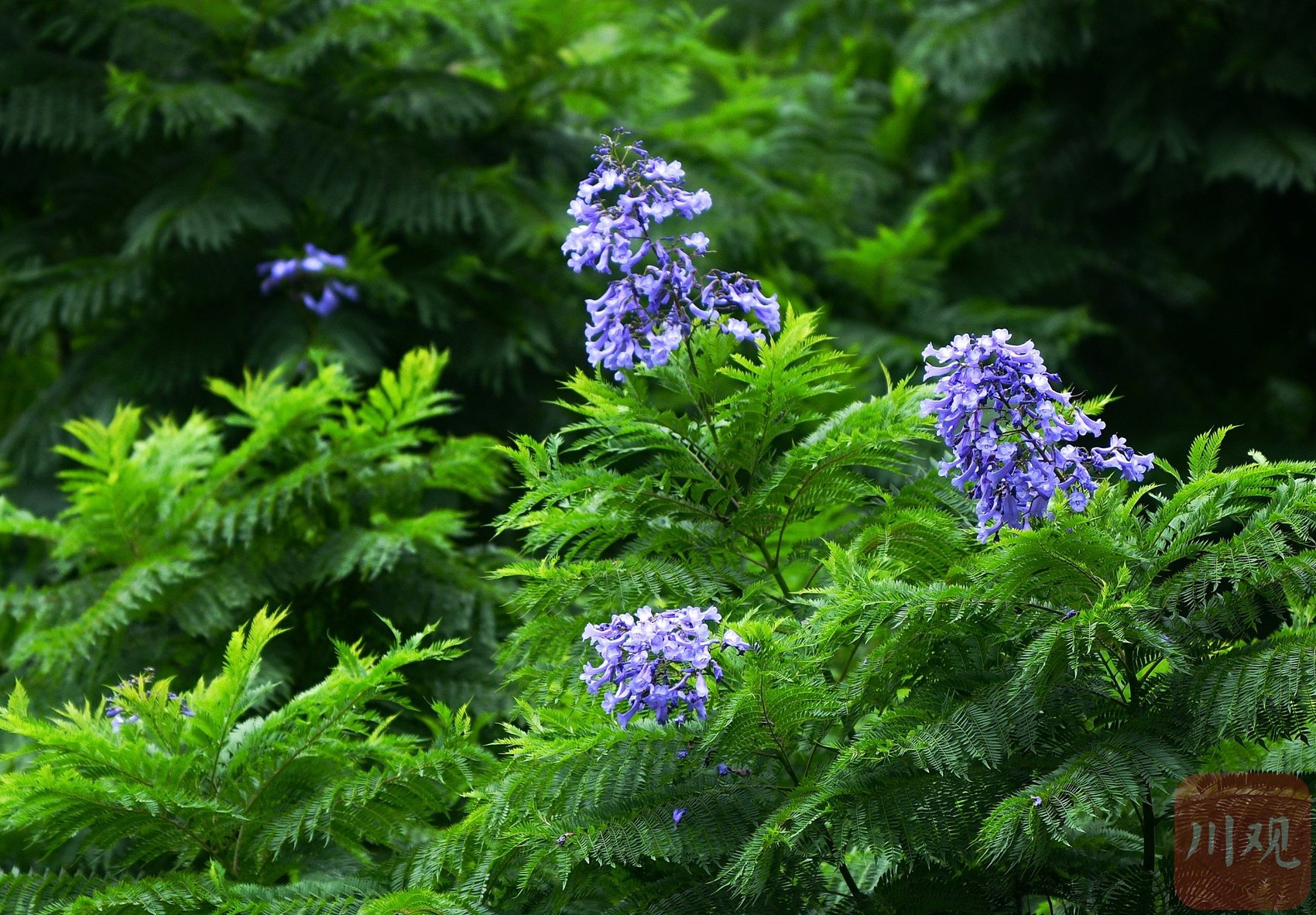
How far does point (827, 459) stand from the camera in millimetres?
2045

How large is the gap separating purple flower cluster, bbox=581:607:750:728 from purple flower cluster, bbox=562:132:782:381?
0.49 m

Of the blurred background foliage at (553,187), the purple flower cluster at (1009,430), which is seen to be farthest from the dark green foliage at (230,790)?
the blurred background foliage at (553,187)

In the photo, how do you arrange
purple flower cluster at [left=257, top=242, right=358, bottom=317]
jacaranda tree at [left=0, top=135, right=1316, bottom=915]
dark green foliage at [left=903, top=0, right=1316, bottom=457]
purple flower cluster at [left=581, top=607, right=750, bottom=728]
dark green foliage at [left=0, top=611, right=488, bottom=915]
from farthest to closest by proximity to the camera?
dark green foliage at [left=903, top=0, right=1316, bottom=457] < purple flower cluster at [left=257, top=242, right=358, bottom=317] < dark green foliage at [left=0, top=611, right=488, bottom=915] < purple flower cluster at [left=581, top=607, right=750, bottom=728] < jacaranda tree at [left=0, top=135, right=1316, bottom=915]

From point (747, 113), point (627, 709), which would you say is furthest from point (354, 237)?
point (627, 709)

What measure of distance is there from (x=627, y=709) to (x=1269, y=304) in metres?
6.24

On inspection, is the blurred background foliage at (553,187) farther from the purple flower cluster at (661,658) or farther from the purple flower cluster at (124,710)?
the purple flower cluster at (661,658)

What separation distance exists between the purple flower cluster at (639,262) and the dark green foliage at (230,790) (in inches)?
23.5

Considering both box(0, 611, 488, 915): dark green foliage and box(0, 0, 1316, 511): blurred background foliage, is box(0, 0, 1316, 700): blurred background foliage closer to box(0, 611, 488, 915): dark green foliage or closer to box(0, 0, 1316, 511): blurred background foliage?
box(0, 0, 1316, 511): blurred background foliage

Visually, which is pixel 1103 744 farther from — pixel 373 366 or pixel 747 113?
pixel 747 113

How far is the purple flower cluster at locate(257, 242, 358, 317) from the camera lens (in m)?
4.34

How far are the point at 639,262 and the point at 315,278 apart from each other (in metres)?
2.58

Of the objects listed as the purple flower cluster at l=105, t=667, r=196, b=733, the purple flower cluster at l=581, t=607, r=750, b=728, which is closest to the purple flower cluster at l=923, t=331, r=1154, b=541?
the purple flower cluster at l=581, t=607, r=750, b=728

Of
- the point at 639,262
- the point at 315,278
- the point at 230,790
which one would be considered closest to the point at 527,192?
the point at 315,278

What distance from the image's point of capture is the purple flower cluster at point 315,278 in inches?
171
